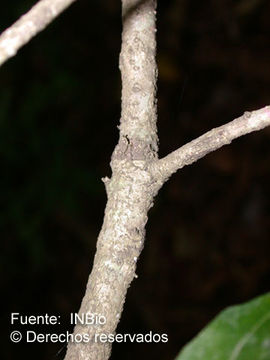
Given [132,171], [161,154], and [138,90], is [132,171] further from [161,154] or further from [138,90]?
[161,154]

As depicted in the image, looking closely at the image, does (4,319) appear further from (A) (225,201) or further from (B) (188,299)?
(A) (225,201)

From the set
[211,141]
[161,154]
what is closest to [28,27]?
[211,141]

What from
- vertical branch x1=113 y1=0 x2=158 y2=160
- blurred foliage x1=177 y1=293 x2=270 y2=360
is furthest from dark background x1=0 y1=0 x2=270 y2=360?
blurred foliage x1=177 y1=293 x2=270 y2=360

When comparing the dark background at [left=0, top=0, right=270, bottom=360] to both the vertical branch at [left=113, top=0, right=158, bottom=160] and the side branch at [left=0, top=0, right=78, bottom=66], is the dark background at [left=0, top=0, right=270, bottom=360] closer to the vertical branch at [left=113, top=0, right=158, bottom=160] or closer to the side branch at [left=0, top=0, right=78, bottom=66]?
the vertical branch at [left=113, top=0, right=158, bottom=160]

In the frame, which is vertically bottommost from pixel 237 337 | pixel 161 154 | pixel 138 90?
pixel 237 337

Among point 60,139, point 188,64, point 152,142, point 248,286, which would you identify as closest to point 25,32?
point 152,142
